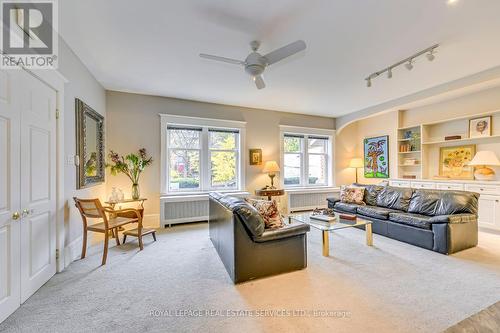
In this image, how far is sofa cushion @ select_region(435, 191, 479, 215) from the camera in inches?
128

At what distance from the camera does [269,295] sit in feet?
6.89

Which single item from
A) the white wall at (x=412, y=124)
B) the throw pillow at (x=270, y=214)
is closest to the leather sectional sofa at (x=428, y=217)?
the white wall at (x=412, y=124)

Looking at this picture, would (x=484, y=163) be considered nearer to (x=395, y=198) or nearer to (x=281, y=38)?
(x=395, y=198)

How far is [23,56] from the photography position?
2.01 meters

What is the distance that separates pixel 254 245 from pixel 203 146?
3208mm

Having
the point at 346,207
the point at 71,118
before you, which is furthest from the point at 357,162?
the point at 71,118

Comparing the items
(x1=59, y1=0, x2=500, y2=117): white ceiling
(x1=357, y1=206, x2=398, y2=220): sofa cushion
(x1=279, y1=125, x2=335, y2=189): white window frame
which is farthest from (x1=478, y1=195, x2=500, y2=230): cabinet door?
(x1=279, y1=125, x2=335, y2=189): white window frame

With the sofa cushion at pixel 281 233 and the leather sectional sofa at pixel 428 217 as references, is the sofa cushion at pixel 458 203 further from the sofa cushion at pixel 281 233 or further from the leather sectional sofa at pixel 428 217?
the sofa cushion at pixel 281 233

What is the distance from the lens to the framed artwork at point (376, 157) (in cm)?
571

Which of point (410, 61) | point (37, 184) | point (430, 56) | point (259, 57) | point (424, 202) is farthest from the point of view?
point (424, 202)

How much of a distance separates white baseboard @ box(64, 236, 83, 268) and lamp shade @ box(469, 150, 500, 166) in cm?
647

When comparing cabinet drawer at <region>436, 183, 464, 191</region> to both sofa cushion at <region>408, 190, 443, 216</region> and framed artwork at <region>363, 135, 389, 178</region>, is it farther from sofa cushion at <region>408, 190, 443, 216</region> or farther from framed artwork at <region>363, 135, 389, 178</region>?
framed artwork at <region>363, 135, 389, 178</region>

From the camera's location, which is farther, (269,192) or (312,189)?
(312,189)

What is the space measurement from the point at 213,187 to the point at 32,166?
3.35m
